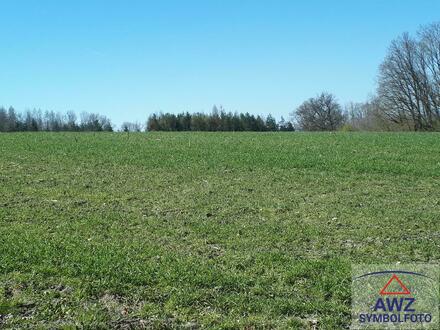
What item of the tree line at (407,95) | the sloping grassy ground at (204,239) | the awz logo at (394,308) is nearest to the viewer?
the awz logo at (394,308)

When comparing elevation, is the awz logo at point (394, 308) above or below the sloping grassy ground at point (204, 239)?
below

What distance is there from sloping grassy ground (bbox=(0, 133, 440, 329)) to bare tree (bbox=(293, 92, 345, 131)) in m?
76.2

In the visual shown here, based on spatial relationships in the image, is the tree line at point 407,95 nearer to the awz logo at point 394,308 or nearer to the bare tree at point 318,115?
the bare tree at point 318,115

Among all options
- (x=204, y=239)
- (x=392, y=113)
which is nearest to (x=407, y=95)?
(x=392, y=113)

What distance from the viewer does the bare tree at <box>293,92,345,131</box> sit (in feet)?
294

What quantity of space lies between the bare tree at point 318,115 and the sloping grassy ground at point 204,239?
76218mm

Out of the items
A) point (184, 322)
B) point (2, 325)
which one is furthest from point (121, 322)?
point (2, 325)

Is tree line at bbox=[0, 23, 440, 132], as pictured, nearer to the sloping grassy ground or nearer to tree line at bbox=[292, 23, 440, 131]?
tree line at bbox=[292, 23, 440, 131]

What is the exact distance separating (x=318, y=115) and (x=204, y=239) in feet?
285

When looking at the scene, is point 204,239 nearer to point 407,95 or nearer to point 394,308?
point 394,308

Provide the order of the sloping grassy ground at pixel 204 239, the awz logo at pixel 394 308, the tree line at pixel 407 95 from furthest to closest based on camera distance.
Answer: the tree line at pixel 407 95, the sloping grassy ground at pixel 204 239, the awz logo at pixel 394 308

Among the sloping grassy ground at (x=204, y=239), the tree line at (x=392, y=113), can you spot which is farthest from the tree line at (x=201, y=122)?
the sloping grassy ground at (x=204, y=239)

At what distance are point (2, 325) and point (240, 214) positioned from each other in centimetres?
543

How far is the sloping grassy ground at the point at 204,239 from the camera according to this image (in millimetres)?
4703
